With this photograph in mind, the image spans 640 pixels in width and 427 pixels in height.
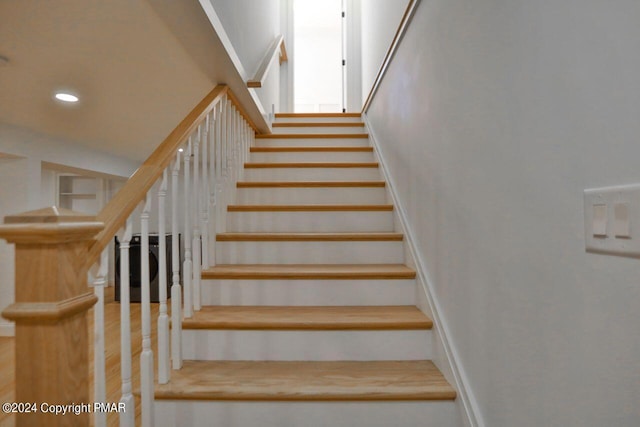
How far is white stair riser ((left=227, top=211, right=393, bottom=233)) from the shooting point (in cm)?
223

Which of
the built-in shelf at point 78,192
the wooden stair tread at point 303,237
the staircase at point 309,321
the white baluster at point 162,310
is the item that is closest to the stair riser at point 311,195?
the staircase at point 309,321

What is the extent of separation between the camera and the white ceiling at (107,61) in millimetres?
1496

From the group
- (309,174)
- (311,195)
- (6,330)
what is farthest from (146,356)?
(6,330)

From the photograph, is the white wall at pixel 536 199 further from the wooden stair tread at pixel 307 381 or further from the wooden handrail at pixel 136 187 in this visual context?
the wooden handrail at pixel 136 187

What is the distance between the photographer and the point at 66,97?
2.55 m

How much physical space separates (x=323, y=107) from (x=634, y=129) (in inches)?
240

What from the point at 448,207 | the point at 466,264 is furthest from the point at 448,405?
the point at 448,207

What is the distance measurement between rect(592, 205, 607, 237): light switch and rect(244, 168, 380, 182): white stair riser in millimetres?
2061

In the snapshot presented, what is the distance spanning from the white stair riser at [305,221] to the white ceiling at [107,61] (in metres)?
0.85

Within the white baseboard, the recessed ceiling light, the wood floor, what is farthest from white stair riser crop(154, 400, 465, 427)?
the white baseboard

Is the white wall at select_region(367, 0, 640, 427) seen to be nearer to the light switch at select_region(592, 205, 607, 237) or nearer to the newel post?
the light switch at select_region(592, 205, 607, 237)

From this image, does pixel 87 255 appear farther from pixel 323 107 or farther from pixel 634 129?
A: pixel 323 107

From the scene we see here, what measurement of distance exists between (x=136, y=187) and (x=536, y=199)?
1.11m

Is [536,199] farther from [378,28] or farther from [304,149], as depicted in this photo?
[378,28]
